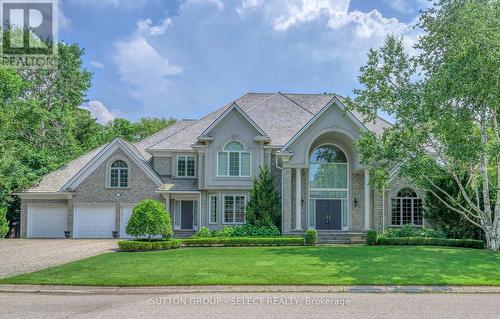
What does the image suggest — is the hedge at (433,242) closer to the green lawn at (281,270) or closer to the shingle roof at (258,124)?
the green lawn at (281,270)

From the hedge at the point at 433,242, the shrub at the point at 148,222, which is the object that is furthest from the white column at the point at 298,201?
the shrub at the point at 148,222

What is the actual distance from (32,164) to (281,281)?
26.7 meters

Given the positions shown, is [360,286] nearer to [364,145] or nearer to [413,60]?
A: [364,145]

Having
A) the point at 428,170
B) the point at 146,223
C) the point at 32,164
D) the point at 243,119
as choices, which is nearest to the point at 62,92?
the point at 32,164

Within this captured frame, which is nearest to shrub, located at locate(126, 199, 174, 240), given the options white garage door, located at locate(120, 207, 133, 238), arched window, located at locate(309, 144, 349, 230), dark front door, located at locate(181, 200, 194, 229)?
white garage door, located at locate(120, 207, 133, 238)

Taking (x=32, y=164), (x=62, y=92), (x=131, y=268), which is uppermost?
(x=62, y=92)

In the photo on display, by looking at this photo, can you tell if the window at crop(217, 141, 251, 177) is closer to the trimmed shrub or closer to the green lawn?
the trimmed shrub

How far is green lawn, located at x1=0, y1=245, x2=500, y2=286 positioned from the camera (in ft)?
37.6

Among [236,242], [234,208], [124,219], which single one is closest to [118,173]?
[124,219]

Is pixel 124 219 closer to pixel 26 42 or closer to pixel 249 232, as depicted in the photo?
pixel 249 232

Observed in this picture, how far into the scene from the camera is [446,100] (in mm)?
19469

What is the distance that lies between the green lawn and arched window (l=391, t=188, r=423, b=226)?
10.1 metres

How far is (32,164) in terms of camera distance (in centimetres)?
3195

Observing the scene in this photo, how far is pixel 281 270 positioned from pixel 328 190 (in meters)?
15.7
